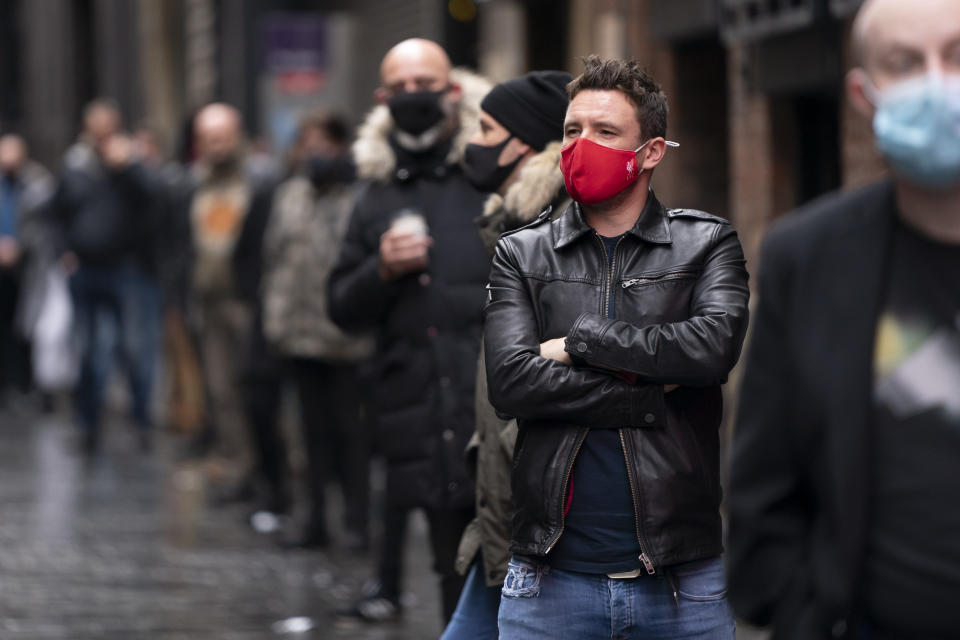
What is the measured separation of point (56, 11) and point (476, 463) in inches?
1165

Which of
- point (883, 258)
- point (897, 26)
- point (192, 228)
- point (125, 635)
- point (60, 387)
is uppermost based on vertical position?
point (897, 26)

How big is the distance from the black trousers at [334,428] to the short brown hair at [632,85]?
523cm

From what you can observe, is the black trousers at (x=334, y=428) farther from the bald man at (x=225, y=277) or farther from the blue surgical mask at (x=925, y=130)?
the blue surgical mask at (x=925, y=130)

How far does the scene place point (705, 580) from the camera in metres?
3.79

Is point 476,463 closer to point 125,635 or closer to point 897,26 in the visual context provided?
point 897,26

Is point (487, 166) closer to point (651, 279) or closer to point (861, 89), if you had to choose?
point (651, 279)

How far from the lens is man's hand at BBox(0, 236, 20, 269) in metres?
16.6

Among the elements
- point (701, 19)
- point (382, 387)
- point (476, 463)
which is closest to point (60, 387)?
point (701, 19)

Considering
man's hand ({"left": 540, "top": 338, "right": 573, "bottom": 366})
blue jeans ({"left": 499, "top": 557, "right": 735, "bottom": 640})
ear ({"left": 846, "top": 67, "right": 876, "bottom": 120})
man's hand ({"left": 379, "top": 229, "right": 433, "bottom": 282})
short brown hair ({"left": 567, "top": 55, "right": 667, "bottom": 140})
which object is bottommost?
blue jeans ({"left": 499, "top": 557, "right": 735, "bottom": 640})

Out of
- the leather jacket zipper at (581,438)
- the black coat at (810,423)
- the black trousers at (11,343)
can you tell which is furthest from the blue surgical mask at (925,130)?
the black trousers at (11,343)

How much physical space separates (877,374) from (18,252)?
1486 centimetres

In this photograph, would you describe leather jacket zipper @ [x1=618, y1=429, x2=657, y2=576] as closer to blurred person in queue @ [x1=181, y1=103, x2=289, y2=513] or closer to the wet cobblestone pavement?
the wet cobblestone pavement

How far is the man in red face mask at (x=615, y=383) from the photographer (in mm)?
3709

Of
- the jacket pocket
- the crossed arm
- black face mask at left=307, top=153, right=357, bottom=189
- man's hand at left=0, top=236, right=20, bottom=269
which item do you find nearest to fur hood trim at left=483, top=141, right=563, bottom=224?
the crossed arm
